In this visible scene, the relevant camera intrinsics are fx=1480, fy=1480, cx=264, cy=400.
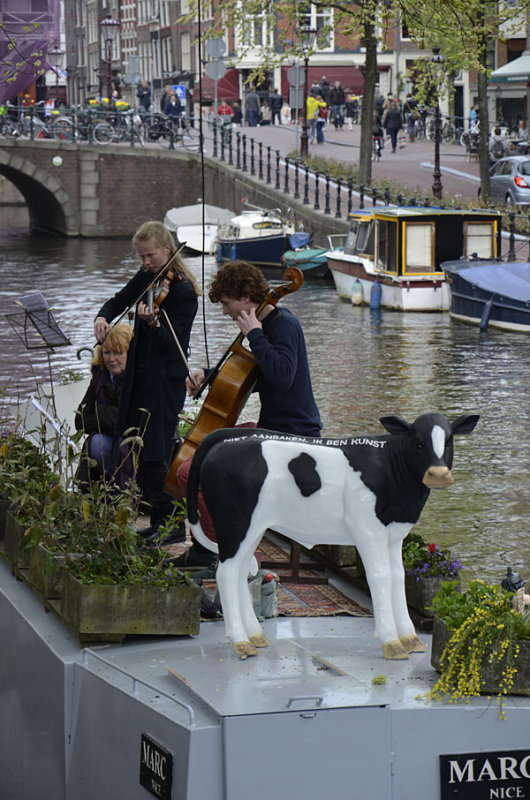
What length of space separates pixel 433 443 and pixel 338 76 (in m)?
59.0

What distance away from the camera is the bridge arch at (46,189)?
1549 inches

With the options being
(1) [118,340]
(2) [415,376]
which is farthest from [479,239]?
(1) [118,340]

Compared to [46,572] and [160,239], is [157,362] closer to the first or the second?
[160,239]

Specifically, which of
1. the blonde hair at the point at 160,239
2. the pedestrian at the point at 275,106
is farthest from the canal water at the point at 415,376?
the pedestrian at the point at 275,106

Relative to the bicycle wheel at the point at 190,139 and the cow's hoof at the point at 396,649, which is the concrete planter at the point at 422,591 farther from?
the bicycle wheel at the point at 190,139

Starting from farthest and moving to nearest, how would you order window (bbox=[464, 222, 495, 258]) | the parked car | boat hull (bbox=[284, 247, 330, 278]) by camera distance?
the parked car
boat hull (bbox=[284, 247, 330, 278])
window (bbox=[464, 222, 495, 258])

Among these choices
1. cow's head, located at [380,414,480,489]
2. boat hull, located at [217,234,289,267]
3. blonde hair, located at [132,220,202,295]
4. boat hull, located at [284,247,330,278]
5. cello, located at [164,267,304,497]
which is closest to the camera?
cow's head, located at [380,414,480,489]

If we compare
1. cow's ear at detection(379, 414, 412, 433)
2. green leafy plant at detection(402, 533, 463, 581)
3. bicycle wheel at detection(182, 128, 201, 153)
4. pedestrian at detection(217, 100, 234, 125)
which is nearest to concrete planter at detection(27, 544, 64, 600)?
green leafy plant at detection(402, 533, 463, 581)

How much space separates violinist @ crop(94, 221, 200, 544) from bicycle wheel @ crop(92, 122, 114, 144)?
116 ft

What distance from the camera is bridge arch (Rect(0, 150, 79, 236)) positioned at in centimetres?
3934

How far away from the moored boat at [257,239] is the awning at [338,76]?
103ft

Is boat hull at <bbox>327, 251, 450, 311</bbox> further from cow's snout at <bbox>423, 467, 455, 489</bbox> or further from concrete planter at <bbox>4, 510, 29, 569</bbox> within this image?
cow's snout at <bbox>423, 467, 455, 489</bbox>

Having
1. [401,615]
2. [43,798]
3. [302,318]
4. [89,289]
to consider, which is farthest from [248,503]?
[89,289]

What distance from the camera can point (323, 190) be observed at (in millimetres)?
33344
